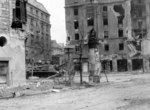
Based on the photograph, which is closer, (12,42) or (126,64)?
(12,42)

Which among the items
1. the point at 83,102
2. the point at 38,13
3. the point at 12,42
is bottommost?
the point at 83,102

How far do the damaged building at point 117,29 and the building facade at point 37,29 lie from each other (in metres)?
11.2

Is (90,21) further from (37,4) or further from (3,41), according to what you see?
(3,41)

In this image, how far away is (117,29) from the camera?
48219 mm

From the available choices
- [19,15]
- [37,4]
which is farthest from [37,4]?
[19,15]

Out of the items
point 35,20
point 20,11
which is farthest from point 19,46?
point 35,20

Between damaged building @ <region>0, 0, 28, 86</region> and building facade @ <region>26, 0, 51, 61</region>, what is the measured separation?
124ft

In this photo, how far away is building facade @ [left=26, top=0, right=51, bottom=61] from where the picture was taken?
57469mm

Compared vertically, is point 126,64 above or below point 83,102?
above

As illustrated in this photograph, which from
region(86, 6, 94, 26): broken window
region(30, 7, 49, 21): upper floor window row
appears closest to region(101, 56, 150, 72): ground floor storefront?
region(86, 6, 94, 26): broken window

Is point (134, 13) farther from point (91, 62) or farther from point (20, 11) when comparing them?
point (20, 11)

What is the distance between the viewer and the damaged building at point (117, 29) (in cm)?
4594

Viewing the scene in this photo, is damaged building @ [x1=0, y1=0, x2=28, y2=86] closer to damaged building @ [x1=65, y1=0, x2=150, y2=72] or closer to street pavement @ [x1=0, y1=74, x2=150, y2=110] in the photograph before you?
street pavement @ [x1=0, y1=74, x2=150, y2=110]

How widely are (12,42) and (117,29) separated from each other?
35236mm
